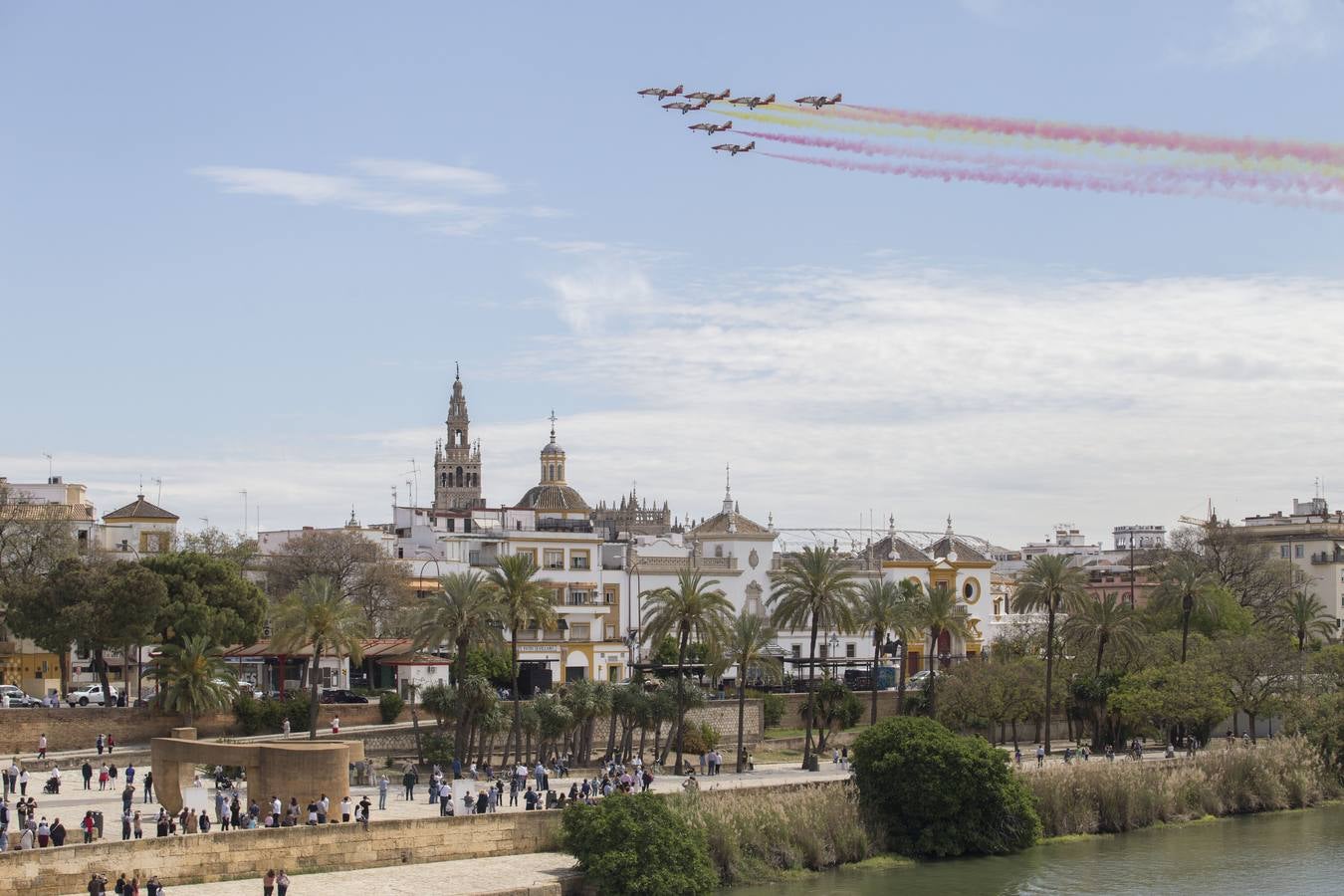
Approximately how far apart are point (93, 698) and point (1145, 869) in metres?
40.9

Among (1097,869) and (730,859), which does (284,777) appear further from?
(1097,869)

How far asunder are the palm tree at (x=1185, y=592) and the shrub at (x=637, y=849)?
38.1 metres

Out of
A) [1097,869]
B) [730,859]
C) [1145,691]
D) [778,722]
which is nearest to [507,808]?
[730,859]

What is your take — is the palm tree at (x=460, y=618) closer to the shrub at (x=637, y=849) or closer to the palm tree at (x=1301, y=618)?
the shrub at (x=637, y=849)

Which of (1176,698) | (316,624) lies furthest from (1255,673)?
(316,624)

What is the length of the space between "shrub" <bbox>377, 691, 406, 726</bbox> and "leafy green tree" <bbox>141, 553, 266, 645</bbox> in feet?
20.1

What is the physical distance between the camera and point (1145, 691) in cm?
7594

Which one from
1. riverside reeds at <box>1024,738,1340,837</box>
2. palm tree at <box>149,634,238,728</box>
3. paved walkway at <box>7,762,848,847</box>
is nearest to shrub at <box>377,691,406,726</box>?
paved walkway at <box>7,762,848,847</box>

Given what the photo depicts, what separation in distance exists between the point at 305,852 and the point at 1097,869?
80.9ft

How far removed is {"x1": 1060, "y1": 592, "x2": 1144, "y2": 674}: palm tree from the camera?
80.2 metres

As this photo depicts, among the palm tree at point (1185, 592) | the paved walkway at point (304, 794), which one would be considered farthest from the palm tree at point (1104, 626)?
the paved walkway at point (304, 794)

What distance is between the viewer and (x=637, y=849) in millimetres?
48406

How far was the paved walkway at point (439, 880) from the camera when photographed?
1762 inches

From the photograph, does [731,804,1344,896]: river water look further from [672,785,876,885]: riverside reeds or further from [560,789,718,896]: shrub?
[560,789,718,896]: shrub
